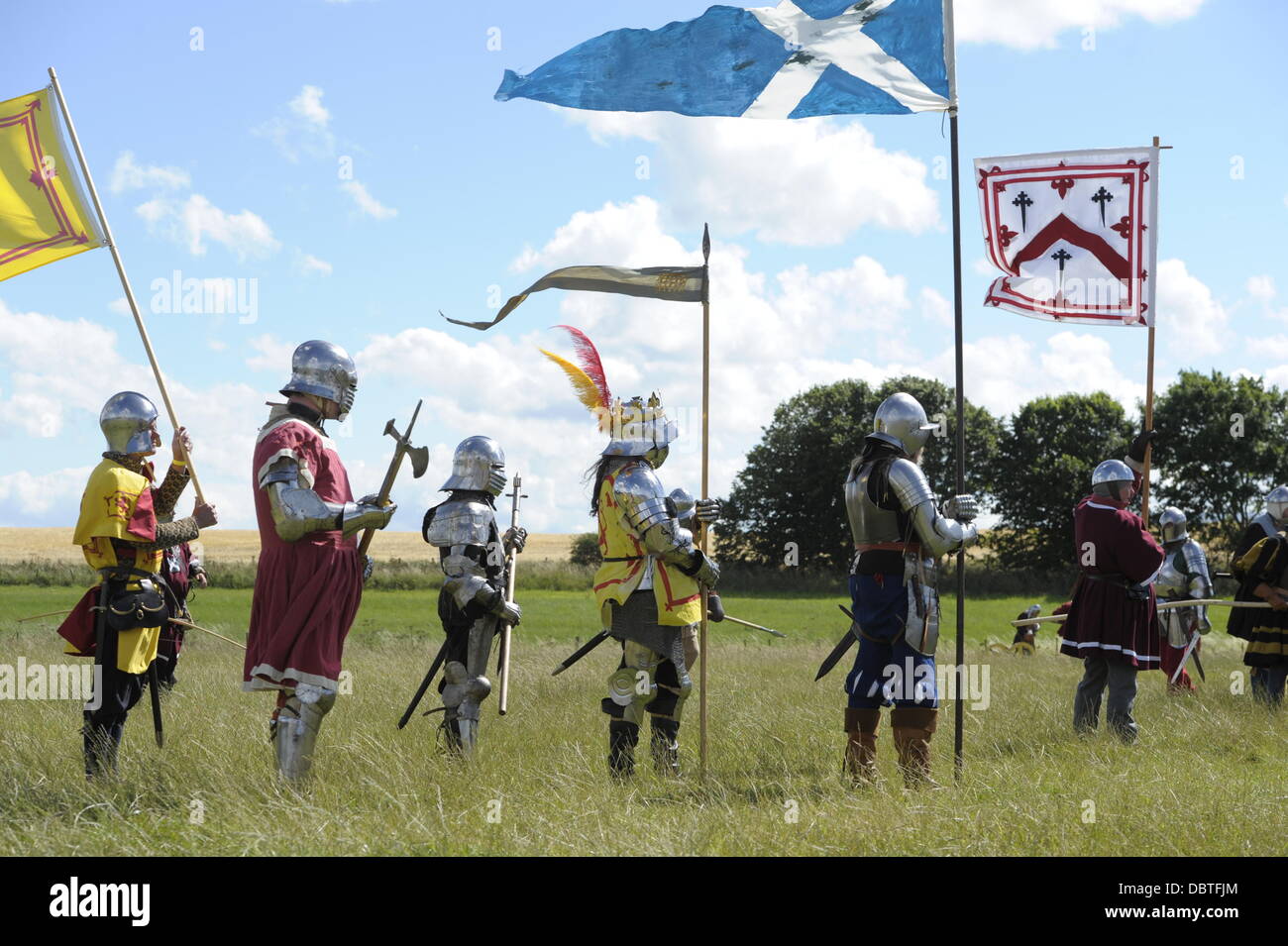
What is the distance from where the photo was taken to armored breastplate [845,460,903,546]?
21.6ft

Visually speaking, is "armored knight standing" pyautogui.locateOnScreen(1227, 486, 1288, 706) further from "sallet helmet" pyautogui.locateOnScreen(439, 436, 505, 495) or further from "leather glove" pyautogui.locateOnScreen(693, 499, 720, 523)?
"sallet helmet" pyautogui.locateOnScreen(439, 436, 505, 495)

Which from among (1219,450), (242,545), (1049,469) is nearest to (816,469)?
(1049,469)

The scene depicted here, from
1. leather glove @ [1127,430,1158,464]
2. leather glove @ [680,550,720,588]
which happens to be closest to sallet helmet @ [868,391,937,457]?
leather glove @ [680,550,720,588]

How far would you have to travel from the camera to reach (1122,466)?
8.91m

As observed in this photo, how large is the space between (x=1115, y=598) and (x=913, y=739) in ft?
9.57

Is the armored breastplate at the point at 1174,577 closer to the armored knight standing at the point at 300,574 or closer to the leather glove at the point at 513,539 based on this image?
the leather glove at the point at 513,539

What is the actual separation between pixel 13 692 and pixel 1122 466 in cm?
911

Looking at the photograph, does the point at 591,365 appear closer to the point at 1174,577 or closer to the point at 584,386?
the point at 584,386

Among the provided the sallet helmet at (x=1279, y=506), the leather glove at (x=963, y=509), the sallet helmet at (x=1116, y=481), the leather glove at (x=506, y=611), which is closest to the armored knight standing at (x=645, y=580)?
the leather glove at (x=506, y=611)

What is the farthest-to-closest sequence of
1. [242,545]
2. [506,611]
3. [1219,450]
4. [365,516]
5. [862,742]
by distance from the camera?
[242,545] < [1219,450] < [506,611] < [862,742] < [365,516]

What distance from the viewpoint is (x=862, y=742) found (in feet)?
21.7

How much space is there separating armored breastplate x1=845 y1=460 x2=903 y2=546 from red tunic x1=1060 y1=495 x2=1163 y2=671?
2746 millimetres
